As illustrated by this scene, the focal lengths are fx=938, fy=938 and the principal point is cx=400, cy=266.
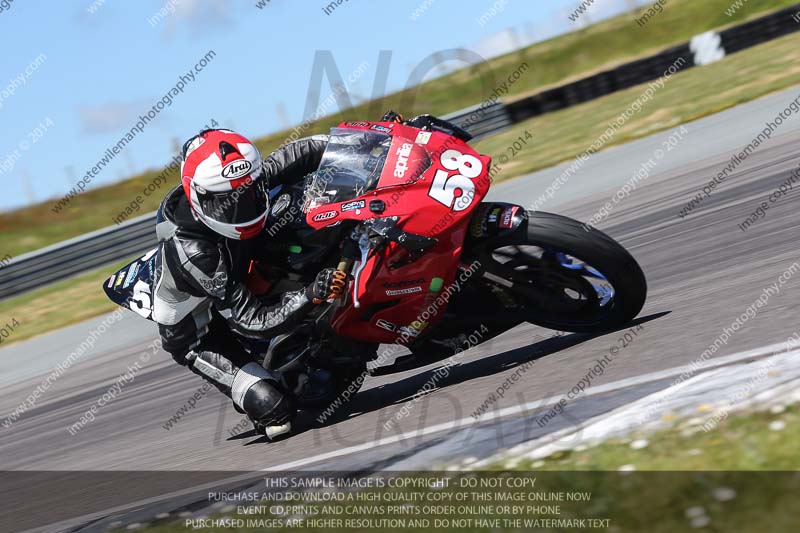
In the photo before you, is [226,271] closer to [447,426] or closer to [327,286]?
[327,286]

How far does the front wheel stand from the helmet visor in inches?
50.0

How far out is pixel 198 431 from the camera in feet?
20.9

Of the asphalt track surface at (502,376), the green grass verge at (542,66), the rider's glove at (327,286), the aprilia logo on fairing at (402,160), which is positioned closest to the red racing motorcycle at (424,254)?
the aprilia logo on fairing at (402,160)

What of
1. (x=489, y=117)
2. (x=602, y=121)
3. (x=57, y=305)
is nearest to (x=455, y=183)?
(x=57, y=305)

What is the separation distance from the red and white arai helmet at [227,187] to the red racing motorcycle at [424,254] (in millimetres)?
305

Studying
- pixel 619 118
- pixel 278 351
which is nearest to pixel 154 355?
pixel 278 351

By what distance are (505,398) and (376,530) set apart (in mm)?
1487

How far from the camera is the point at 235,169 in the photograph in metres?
4.99

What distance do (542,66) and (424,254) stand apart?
93.9ft

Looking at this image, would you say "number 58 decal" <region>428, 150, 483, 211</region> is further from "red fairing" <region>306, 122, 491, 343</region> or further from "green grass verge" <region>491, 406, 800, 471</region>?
"green grass verge" <region>491, 406, 800, 471</region>

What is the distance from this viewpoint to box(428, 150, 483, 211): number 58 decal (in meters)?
4.94

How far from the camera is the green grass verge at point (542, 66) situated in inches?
1051

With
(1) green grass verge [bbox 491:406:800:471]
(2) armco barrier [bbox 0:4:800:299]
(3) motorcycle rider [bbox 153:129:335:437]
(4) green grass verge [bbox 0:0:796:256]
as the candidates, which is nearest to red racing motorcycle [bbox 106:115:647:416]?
(3) motorcycle rider [bbox 153:129:335:437]

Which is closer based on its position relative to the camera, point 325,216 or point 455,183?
point 455,183
